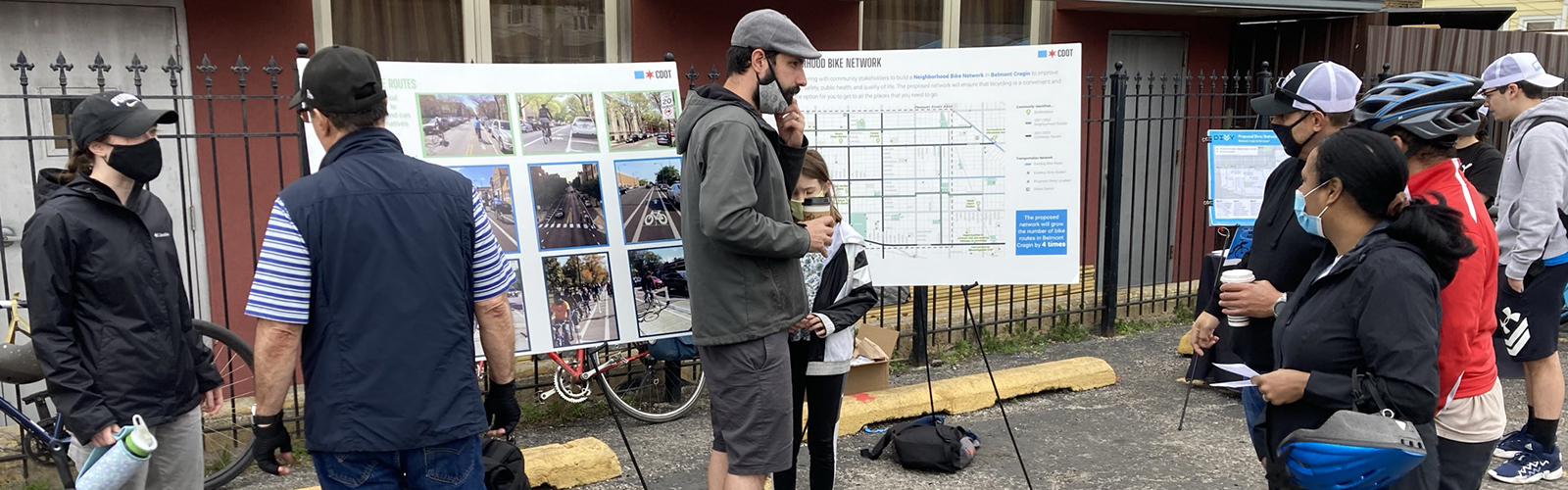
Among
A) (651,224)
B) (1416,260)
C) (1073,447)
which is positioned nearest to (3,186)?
(651,224)

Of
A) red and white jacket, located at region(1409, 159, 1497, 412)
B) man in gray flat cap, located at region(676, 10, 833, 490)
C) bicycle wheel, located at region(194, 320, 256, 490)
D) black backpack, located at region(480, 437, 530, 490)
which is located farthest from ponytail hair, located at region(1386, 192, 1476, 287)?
bicycle wheel, located at region(194, 320, 256, 490)

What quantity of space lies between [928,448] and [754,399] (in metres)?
1.86

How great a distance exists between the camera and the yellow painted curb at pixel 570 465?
15.5 ft

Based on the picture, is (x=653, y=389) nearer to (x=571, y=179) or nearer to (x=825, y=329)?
(x=571, y=179)

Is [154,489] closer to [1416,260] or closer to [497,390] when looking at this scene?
[497,390]

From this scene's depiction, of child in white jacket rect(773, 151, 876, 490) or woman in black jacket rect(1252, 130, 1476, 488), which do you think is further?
child in white jacket rect(773, 151, 876, 490)

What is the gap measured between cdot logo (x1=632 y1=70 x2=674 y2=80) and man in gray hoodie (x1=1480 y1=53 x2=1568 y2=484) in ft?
11.6

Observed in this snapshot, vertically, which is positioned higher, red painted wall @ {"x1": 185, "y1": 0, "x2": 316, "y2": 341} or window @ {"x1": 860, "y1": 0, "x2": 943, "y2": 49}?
window @ {"x1": 860, "y1": 0, "x2": 943, "y2": 49}

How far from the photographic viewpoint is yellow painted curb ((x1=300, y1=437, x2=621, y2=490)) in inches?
185

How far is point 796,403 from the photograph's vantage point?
4008mm

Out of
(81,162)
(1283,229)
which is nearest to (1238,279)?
(1283,229)

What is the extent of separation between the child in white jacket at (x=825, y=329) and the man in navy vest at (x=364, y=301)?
1.39 meters

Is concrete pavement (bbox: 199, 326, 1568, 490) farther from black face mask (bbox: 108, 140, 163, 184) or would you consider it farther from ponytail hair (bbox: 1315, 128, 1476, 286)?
ponytail hair (bbox: 1315, 128, 1476, 286)

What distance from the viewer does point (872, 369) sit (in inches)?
234
